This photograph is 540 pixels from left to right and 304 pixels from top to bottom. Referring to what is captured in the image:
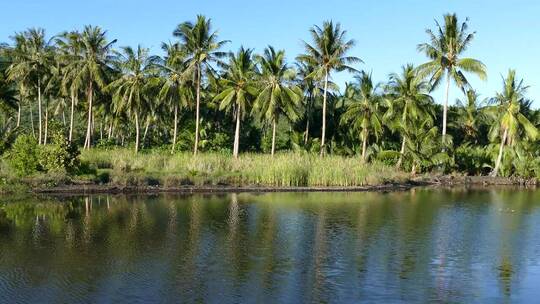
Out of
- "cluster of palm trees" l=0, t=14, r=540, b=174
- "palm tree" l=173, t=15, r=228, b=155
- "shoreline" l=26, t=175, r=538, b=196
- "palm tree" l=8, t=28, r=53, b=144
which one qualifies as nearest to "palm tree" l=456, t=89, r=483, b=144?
"cluster of palm trees" l=0, t=14, r=540, b=174

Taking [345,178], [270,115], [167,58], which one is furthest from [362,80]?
[167,58]

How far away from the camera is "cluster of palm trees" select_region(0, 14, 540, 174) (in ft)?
167

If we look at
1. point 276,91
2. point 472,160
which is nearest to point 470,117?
point 472,160

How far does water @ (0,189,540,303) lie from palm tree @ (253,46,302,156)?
19.8 m

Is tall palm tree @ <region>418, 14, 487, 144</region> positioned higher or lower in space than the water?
higher

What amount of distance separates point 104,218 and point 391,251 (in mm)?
13426

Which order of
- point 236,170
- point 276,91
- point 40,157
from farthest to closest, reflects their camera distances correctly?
point 276,91
point 236,170
point 40,157

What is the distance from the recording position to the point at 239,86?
173 ft

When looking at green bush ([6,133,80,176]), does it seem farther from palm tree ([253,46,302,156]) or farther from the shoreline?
A: palm tree ([253,46,302,156])

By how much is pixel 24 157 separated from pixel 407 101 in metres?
33.8

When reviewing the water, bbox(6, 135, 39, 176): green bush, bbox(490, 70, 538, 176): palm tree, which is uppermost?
bbox(490, 70, 538, 176): palm tree

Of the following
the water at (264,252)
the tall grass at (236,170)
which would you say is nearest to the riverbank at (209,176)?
the tall grass at (236,170)

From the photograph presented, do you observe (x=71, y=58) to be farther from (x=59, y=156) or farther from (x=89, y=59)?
(x=59, y=156)

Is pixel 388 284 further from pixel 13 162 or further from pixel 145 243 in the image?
pixel 13 162
